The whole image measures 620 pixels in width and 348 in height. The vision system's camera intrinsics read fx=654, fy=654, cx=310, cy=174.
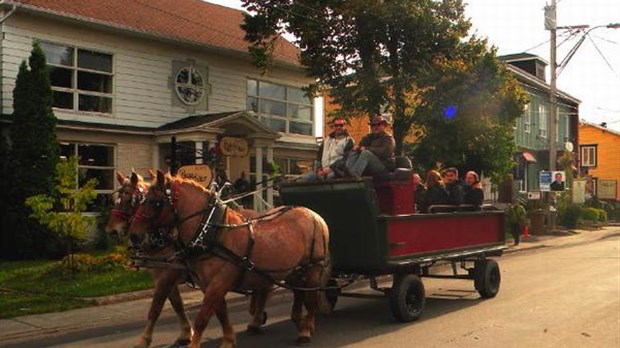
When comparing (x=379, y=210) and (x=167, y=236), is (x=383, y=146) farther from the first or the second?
(x=167, y=236)

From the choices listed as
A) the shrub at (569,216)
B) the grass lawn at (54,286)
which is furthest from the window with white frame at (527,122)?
the grass lawn at (54,286)

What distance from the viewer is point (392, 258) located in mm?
8383

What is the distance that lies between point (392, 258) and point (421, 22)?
11.9 metres

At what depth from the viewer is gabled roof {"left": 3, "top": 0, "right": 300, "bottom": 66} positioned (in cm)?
1838

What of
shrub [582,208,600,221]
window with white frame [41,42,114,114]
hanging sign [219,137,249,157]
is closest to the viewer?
window with white frame [41,42,114,114]

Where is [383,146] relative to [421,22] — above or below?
below

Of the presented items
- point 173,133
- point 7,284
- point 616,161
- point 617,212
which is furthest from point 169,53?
point 616,161

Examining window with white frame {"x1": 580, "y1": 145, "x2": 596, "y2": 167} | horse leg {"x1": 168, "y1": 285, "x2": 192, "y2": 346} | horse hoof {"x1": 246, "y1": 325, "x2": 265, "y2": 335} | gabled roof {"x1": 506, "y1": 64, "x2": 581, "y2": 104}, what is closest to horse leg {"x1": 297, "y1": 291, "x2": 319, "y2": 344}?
horse hoof {"x1": 246, "y1": 325, "x2": 265, "y2": 335}

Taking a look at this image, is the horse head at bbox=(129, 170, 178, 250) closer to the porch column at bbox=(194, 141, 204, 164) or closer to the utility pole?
the porch column at bbox=(194, 141, 204, 164)

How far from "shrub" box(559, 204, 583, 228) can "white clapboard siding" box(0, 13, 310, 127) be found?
17.0 meters

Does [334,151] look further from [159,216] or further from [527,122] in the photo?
[527,122]

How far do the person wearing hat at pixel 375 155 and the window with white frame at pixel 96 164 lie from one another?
39.2 feet

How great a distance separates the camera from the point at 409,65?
19.6m

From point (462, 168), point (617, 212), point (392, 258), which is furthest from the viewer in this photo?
point (617, 212)
